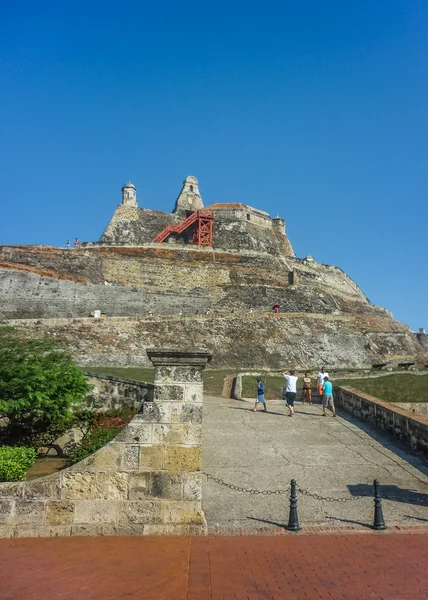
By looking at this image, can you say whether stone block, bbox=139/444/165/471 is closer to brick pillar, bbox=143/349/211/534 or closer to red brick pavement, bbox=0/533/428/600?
brick pillar, bbox=143/349/211/534

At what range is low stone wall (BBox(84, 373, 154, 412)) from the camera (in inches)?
521

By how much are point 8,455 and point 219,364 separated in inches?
820

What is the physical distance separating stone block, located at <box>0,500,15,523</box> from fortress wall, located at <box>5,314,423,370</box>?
19.5 metres

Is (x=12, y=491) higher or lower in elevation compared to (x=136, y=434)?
lower

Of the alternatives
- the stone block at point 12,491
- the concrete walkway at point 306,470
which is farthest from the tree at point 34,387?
the stone block at point 12,491

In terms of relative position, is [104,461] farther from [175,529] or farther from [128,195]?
[128,195]

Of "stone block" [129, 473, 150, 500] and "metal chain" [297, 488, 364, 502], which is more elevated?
"stone block" [129, 473, 150, 500]

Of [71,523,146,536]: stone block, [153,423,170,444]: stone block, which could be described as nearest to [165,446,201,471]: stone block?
[153,423,170,444]: stone block

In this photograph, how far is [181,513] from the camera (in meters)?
5.33

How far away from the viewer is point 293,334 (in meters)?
30.5

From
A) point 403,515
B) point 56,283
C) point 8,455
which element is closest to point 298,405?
point 403,515

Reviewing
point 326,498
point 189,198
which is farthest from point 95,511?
point 189,198

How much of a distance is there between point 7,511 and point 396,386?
51.2 ft

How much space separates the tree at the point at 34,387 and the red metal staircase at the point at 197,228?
3908 centimetres
